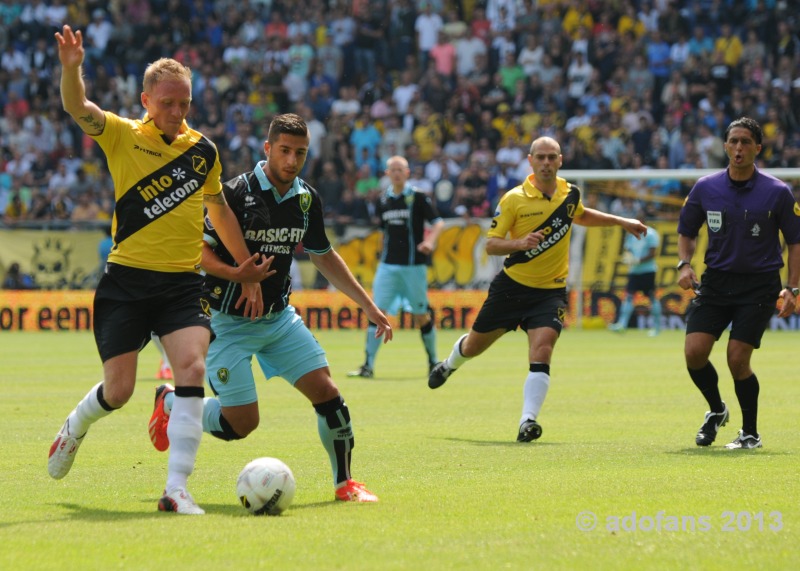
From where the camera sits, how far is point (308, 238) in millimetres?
8031

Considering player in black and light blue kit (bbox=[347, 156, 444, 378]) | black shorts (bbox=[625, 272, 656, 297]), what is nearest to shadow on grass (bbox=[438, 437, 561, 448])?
player in black and light blue kit (bbox=[347, 156, 444, 378])

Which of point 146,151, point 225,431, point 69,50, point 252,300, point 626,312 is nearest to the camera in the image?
point 69,50

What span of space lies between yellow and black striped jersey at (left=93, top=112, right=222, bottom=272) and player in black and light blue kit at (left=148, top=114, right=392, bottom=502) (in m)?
0.29

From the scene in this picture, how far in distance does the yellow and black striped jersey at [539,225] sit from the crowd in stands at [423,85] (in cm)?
1749

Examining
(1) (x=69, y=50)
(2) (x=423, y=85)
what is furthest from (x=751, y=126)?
(2) (x=423, y=85)

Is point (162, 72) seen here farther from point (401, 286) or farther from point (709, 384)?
point (401, 286)

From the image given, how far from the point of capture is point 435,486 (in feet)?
26.3

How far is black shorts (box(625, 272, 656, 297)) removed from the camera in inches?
1077

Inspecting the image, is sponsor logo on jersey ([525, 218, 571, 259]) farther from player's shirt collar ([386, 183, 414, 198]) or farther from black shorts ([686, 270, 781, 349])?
player's shirt collar ([386, 183, 414, 198])

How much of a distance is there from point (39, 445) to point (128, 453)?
0.86 metres

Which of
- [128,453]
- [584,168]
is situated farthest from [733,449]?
[584,168]

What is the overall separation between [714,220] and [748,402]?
1.43 meters

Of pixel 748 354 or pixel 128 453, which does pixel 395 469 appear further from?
pixel 748 354

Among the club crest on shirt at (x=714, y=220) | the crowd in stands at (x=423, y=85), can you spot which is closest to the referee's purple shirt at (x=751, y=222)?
the club crest on shirt at (x=714, y=220)
